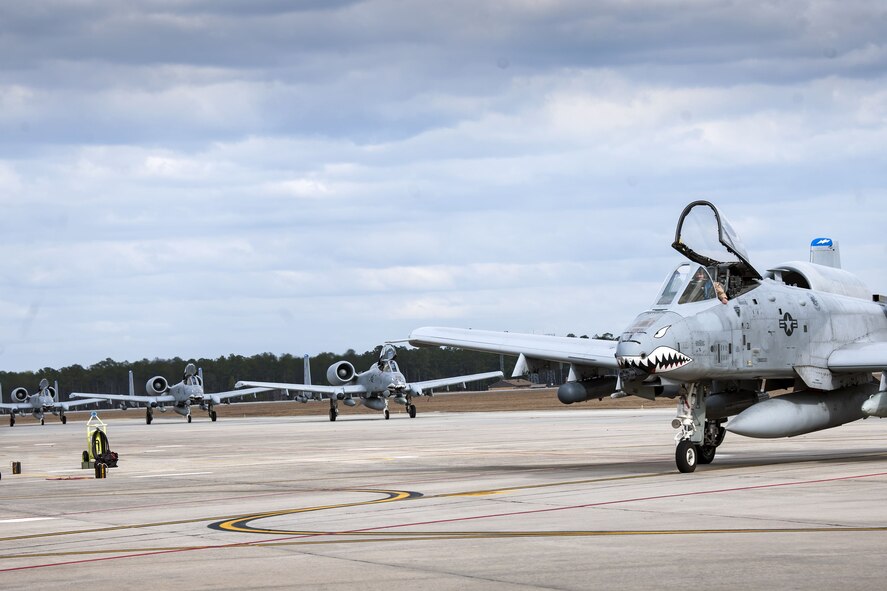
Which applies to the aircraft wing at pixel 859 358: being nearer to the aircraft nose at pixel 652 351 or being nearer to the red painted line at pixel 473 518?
the red painted line at pixel 473 518

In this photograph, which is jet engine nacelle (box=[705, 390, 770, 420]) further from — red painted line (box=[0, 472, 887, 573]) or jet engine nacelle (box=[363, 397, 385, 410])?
jet engine nacelle (box=[363, 397, 385, 410])

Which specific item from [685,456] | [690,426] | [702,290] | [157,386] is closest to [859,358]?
[702,290]

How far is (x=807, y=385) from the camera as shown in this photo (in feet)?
66.9

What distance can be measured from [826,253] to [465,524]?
51.0 ft

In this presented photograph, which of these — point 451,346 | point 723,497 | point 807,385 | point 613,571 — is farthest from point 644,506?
point 451,346

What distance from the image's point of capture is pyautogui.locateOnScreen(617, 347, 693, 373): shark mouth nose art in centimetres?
1747

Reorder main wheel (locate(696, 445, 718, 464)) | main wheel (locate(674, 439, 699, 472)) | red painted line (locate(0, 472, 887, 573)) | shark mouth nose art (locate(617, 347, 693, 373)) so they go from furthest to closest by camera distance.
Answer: main wheel (locate(696, 445, 718, 464))
main wheel (locate(674, 439, 699, 472))
shark mouth nose art (locate(617, 347, 693, 373))
red painted line (locate(0, 472, 887, 573))

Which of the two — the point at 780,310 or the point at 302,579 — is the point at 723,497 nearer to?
the point at 780,310

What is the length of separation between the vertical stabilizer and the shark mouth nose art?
9033 mm

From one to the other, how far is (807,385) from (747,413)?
6.80 feet

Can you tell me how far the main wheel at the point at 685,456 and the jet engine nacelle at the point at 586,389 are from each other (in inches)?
113

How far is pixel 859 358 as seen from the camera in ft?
66.4

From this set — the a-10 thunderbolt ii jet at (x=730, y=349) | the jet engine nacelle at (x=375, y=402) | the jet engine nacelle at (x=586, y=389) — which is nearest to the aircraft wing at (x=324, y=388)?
the jet engine nacelle at (x=375, y=402)

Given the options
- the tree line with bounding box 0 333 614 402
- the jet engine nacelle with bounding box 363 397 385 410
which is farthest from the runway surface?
the tree line with bounding box 0 333 614 402
